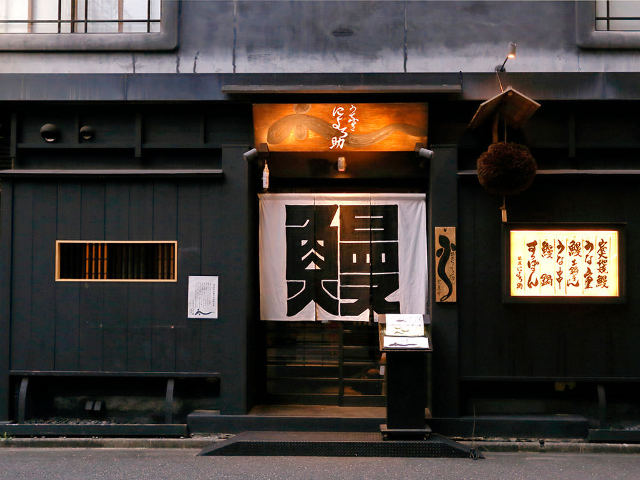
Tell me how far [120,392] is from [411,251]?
17.0 ft

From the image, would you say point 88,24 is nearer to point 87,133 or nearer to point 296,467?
point 87,133

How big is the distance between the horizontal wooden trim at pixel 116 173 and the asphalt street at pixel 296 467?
163 inches

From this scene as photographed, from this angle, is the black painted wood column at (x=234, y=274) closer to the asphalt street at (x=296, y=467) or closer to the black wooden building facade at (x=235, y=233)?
the black wooden building facade at (x=235, y=233)

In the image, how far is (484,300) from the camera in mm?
8914

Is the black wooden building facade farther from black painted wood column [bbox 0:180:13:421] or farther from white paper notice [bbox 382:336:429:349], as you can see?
white paper notice [bbox 382:336:429:349]

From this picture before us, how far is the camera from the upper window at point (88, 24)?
916cm

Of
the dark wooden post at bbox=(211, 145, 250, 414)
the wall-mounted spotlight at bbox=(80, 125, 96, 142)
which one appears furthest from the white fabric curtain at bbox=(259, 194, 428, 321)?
the wall-mounted spotlight at bbox=(80, 125, 96, 142)

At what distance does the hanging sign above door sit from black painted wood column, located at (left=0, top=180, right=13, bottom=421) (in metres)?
4.09

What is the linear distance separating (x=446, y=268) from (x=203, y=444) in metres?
4.49

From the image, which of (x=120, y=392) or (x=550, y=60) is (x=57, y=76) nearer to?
(x=120, y=392)

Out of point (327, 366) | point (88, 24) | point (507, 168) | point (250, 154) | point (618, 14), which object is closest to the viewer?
point (507, 168)

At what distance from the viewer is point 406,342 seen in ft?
26.6

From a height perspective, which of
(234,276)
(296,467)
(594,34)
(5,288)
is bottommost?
(296,467)

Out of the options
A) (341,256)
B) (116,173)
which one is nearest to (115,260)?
(116,173)
